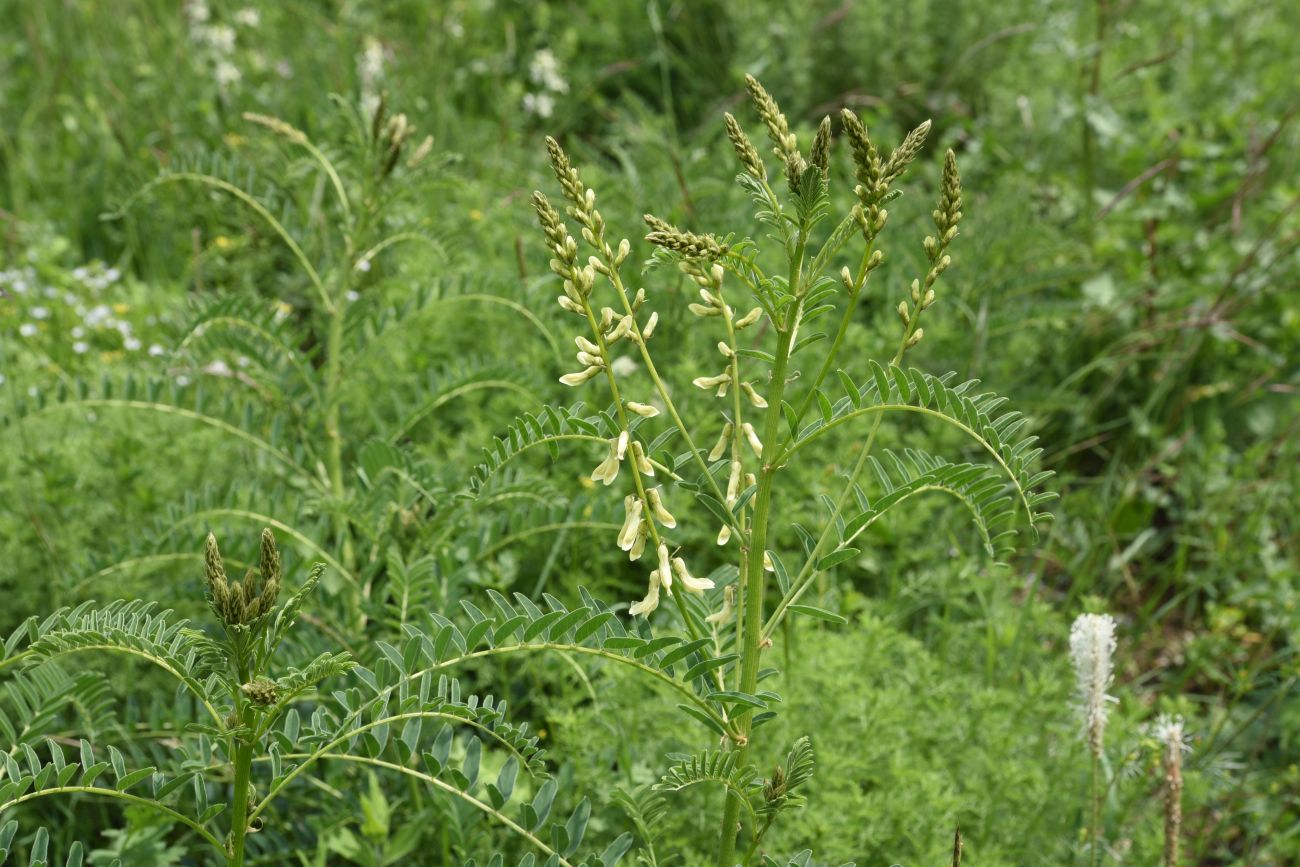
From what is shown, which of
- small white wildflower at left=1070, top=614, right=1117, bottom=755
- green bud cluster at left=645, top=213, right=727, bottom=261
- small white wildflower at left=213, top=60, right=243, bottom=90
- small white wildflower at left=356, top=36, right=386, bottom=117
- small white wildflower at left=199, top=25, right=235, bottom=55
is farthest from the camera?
small white wildflower at left=199, top=25, right=235, bottom=55

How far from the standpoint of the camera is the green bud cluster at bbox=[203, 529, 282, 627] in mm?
1275

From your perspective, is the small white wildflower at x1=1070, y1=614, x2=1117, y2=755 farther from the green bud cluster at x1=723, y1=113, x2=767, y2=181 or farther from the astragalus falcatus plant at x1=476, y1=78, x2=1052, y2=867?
the green bud cluster at x1=723, y1=113, x2=767, y2=181

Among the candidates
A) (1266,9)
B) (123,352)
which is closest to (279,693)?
(123,352)

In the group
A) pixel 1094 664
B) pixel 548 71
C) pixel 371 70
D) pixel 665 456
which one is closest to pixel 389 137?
pixel 665 456

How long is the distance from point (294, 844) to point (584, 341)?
1.23m

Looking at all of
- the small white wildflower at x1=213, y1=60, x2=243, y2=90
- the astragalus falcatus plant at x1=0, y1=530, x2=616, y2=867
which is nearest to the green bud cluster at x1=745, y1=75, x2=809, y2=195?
the astragalus falcatus plant at x1=0, y1=530, x2=616, y2=867

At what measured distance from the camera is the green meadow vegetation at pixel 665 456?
1.44 meters

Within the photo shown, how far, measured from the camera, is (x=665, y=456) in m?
1.52

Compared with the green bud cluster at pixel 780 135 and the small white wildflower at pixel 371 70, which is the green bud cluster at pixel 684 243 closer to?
the green bud cluster at pixel 780 135

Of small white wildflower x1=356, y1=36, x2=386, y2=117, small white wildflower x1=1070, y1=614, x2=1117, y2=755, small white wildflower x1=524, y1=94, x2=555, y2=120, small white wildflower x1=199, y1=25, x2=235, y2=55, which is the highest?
small white wildflower x1=199, y1=25, x2=235, y2=55

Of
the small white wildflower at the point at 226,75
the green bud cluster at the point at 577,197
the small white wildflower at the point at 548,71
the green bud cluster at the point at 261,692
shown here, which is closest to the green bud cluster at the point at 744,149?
the green bud cluster at the point at 577,197

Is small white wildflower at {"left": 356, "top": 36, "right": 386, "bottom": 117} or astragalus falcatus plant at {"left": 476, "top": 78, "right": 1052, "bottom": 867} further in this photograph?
small white wildflower at {"left": 356, "top": 36, "right": 386, "bottom": 117}

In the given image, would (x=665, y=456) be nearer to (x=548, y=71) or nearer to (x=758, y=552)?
(x=758, y=552)

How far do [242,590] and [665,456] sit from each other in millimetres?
504
